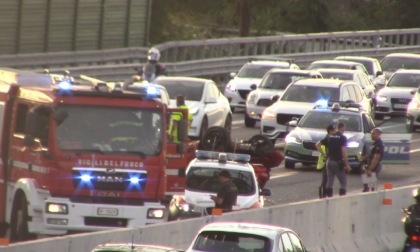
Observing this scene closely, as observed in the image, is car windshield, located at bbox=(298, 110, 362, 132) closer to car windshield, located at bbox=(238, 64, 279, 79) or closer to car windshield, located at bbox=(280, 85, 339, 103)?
car windshield, located at bbox=(280, 85, 339, 103)

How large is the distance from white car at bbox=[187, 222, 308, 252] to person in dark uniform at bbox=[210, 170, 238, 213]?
15.6 feet

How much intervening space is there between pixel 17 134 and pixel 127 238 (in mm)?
4979

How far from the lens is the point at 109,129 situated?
2058 centimetres

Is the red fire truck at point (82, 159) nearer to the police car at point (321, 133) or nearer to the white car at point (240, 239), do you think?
the white car at point (240, 239)

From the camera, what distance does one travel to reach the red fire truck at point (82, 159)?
2033 cm

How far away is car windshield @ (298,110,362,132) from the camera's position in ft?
109

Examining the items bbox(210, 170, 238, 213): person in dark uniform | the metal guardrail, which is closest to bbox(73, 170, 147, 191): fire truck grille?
bbox(210, 170, 238, 213): person in dark uniform

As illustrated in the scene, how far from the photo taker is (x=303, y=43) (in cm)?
5956

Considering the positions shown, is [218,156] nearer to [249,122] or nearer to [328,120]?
[328,120]

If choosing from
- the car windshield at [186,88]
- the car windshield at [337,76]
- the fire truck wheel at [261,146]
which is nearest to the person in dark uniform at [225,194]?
the fire truck wheel at [261,146]

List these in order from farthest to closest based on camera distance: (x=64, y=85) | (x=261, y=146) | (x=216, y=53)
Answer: (x=216, y=53), (x=261, y=146), (x=64, y=85)

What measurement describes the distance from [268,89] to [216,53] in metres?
13.3

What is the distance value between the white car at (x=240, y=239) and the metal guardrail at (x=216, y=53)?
25098 mm

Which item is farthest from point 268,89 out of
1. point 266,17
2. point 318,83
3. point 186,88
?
point 266,17
